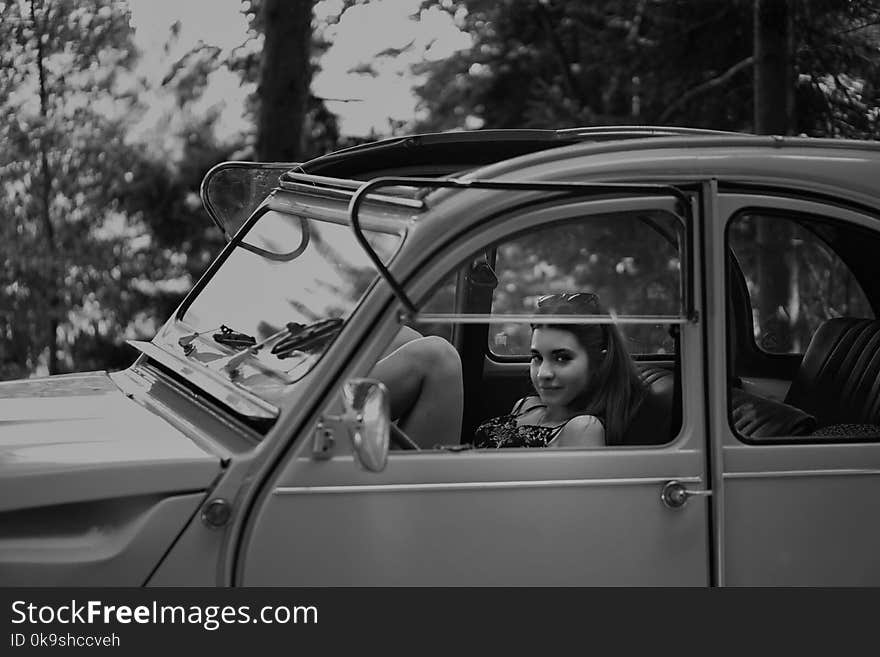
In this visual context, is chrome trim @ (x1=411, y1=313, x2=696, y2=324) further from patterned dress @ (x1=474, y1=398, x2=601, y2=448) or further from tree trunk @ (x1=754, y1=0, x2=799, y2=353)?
tree trunk @ (x1=754, y1=0, x2=799, y2=353)

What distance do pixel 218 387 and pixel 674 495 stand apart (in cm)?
124

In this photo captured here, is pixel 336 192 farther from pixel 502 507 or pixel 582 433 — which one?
pixel 502 507

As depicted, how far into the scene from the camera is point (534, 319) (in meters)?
3.02

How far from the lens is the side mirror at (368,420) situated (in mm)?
2572

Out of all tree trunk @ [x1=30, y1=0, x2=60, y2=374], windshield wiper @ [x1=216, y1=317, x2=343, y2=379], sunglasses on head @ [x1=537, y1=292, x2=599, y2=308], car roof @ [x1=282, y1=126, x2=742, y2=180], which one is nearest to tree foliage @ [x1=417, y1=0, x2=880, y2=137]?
tree trunk @ [x1=30, y1=0, x2=60, y2=374]

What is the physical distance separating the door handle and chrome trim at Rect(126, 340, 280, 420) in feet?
3.24

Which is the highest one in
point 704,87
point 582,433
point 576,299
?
point 704,87

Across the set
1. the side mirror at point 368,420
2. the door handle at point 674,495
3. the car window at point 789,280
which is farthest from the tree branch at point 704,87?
the side mirror at point 368,420

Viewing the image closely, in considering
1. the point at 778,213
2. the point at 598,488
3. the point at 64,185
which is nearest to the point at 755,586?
the point at 598,488

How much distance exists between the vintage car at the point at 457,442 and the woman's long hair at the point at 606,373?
2.4 inches

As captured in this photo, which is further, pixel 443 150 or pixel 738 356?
pixel 738 356

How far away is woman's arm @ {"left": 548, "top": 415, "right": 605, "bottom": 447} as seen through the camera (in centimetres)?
339

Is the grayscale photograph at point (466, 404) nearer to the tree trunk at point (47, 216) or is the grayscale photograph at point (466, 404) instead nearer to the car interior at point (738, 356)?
the car interior at point (738, 356)

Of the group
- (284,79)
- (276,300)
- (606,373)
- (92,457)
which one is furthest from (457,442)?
(284,79)
